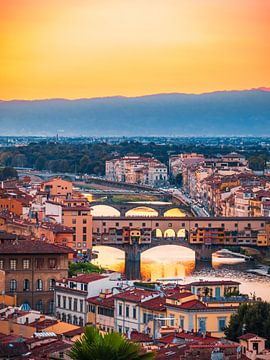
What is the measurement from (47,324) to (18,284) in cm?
633

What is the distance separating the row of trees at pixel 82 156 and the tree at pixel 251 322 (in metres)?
76.1

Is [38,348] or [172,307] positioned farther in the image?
[172,307]

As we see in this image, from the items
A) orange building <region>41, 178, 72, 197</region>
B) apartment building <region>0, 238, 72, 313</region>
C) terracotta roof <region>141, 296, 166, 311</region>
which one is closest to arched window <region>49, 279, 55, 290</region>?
apartment building <region>0, 238, 72, 313</region>

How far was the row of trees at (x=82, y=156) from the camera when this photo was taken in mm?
113062

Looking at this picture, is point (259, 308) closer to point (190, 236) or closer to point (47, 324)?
point (47, 324)

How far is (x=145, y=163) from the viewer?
10138cm

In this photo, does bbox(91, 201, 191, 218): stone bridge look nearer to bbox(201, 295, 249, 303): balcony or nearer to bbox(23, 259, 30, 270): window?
bbox(23, 259, 30, 270): window

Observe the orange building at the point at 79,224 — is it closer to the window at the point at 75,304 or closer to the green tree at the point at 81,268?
the green tree at the point at 81,268

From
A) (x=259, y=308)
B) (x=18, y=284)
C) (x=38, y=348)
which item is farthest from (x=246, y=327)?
(x=18, y=284)

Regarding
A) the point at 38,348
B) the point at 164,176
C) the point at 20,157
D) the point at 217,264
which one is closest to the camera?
the point at 38,348

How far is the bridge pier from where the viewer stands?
38.5m

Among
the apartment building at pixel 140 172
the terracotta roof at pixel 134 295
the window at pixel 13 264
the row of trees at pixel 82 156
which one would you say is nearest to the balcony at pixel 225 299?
the terracotta roof at pixel 134 295

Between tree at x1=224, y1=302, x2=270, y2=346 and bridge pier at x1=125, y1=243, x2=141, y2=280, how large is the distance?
15841 millimetres

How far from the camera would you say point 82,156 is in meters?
119
